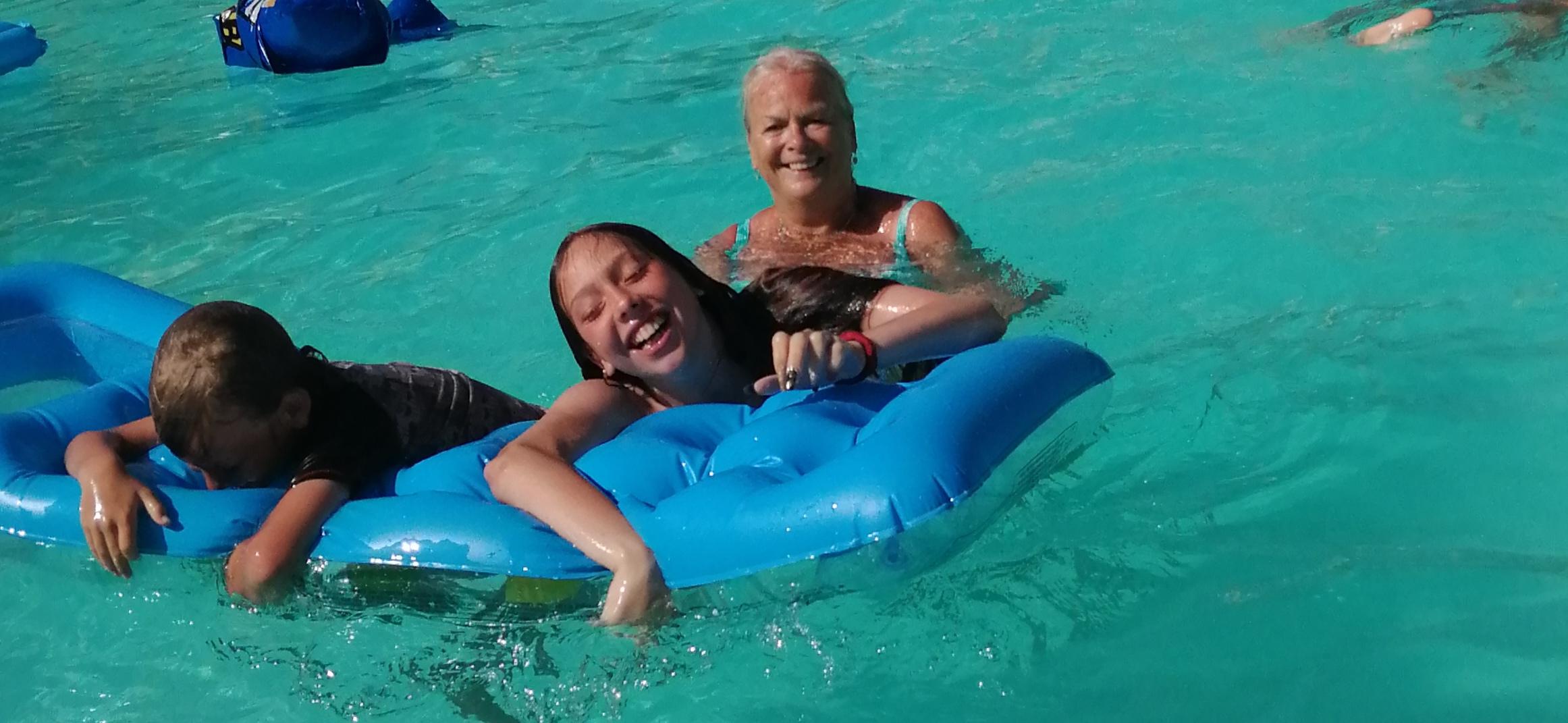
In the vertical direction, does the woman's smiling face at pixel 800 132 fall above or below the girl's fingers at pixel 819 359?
above

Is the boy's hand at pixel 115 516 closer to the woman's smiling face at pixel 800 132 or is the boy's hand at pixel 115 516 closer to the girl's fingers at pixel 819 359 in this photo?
the girl's fingers at pixel 819 359

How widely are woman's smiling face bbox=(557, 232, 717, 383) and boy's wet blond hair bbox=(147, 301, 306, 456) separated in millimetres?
676

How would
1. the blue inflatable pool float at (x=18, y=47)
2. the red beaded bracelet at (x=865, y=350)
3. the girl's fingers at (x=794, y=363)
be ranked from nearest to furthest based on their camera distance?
the girl's fingers at (x=794, y=363) < the red beaded bracelet at (x=865, y=350) < the blue inflatable pool float at (x=18, y=47)

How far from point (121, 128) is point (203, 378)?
4922 mm

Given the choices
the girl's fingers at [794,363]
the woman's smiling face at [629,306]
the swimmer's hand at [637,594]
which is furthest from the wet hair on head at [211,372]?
the girl's fingers at [794,363]

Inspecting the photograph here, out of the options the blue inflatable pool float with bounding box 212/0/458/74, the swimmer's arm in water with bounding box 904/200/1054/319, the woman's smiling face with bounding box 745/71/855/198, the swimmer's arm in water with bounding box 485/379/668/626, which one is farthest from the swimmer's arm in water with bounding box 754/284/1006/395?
the blue inflatable pool float with bounding box 212/0/458/74

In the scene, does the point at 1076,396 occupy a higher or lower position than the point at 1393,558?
higher

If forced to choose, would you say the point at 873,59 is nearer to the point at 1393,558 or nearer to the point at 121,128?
the point at 121,128

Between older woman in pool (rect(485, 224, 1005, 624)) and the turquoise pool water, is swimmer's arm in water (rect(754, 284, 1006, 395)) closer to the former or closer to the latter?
older woman in pool (rect(485, 224, 1005, 624))

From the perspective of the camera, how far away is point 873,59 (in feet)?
23.6

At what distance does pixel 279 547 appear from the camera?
3.06 m

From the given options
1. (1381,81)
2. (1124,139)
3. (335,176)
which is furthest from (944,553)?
(335,176)

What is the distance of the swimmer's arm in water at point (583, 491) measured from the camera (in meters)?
2.78

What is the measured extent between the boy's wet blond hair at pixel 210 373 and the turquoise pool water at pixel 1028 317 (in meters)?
0.32
